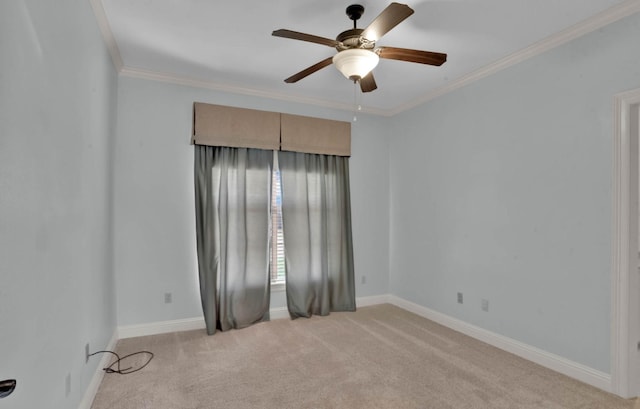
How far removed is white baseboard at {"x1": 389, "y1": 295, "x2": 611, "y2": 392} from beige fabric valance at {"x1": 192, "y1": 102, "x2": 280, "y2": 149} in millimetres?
2763

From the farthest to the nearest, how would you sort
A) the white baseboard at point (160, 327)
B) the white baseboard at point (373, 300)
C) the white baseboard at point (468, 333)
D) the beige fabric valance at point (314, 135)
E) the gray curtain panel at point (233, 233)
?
1. the white baseboard at point (373, 300)
2. the beige fabric valance at point (314, 135)
3. the gray curtain panel at point (233, 233)
4. the white baseboard at point (160, 327)
5. the white baseboard at point (468, 333)

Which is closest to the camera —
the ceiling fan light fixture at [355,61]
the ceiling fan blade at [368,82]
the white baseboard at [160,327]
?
the ceiling fan light fixture at [355,61]

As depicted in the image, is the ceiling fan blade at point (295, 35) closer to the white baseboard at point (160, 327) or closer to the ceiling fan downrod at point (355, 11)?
the ceiling fan downrod at point (355, 11)

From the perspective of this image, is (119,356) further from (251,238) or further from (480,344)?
(480,344)

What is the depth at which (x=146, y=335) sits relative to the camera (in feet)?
11.5

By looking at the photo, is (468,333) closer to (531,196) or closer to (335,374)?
(531,196)

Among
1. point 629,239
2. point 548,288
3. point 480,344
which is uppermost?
point 629,239

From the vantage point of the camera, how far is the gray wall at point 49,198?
1225 millimetres

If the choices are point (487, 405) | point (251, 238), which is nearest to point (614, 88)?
point (487, 405)

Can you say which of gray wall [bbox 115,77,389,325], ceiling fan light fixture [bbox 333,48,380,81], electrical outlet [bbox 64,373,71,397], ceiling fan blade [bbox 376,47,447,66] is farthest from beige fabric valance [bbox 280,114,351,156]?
electrical outlet [bbox 64,373,71,397]

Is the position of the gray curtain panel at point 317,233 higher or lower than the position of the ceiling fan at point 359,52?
lower

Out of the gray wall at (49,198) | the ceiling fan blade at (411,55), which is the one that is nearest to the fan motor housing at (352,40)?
the ceiling fan blade at (411,55)

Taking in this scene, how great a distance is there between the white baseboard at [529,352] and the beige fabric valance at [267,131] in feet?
7.62

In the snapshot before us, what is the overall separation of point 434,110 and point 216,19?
267cm
